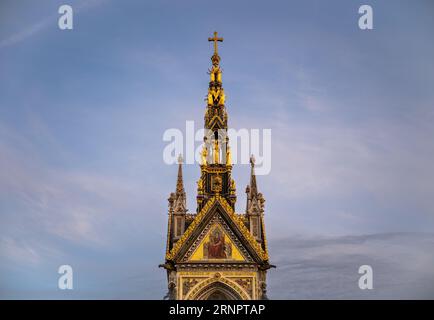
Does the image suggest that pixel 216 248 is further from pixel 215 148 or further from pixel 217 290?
pixel 215 148

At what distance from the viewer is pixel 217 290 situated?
35344mm

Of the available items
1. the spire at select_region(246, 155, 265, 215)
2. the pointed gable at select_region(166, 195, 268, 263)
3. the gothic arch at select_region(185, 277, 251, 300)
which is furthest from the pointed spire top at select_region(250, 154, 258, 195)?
the gothic arch at select_region(185, 277, 251, 300)

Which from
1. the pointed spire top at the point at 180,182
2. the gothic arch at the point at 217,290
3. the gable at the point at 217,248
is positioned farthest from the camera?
the pointed spire top at the point at 180,182

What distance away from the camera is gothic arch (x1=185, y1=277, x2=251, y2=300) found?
115 feet

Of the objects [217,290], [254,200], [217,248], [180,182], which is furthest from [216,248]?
[180,182]

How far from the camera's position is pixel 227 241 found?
35.8 meters

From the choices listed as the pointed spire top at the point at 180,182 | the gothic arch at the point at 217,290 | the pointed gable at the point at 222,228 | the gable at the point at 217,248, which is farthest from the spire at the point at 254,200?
the gothic arch at the point at 217,290

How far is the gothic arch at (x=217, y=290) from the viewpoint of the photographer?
34906 mm

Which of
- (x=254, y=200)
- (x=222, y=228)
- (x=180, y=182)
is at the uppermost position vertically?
(x=180, y=182)

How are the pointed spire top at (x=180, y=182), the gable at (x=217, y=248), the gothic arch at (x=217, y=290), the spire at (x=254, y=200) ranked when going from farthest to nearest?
the pointed spire top at (x=180, y=182), the spire at (x=254, y=200), the gable at (x=217, y=248), the gothic arch at (x=217, y=290)

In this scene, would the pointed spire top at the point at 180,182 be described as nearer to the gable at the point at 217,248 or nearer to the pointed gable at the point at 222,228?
the pointed gable at the point at 222,228
